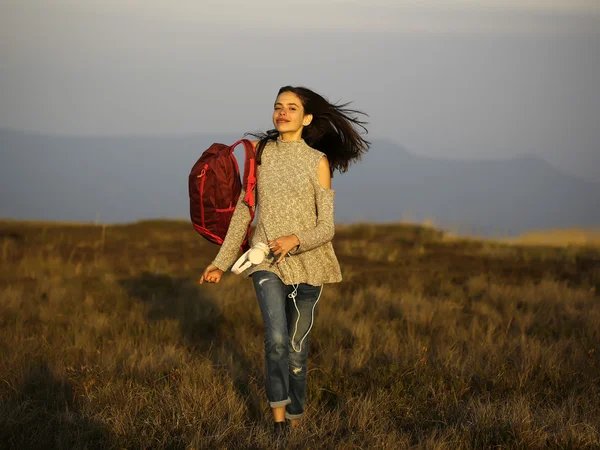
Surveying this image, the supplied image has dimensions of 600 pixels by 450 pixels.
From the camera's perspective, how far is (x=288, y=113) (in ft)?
16.6

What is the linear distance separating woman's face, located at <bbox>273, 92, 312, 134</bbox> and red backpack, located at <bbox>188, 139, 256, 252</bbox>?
249mm

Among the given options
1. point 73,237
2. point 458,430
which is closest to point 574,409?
point 458,430

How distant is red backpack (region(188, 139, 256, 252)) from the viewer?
5.08 meters

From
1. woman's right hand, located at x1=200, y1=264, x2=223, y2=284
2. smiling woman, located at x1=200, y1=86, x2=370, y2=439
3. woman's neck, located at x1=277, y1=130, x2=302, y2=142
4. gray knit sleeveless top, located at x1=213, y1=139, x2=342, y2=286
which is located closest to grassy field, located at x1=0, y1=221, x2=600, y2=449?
smiling woman, located at x1=200, y1=86, x2=370, y2=439

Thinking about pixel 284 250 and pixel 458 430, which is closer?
pixel 284 250

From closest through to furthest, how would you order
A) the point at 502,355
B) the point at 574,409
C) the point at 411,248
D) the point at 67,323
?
the point at 574,409 < the point at 502,355 < the point at 67,323 < the point at 411,248

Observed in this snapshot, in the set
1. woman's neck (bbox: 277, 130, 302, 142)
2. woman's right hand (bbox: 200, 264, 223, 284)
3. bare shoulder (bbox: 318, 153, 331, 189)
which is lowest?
woman's right hand (bbox: 200, 264, 223, 284)

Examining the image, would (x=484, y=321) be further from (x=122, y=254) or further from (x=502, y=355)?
(x=122, y=254)

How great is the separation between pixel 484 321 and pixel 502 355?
202 cm

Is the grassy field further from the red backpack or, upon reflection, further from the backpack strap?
the backpack strap

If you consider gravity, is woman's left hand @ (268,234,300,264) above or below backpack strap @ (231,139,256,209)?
below

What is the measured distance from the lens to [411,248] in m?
17.4

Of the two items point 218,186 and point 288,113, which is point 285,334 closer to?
point 218,186

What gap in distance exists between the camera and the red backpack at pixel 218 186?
508 cm
